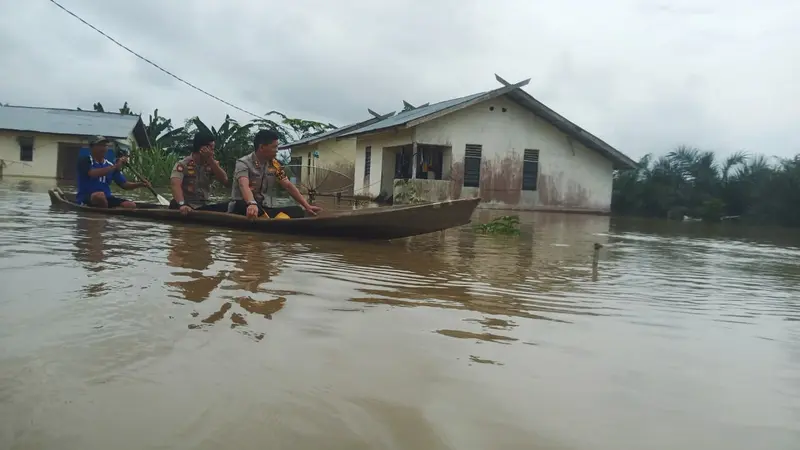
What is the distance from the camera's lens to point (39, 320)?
2391 millimetres

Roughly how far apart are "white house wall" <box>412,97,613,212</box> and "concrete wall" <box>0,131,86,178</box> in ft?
51.4

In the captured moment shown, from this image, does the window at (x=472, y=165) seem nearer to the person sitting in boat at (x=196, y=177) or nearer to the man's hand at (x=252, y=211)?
the person sitting in boat at (x=196, y=177)

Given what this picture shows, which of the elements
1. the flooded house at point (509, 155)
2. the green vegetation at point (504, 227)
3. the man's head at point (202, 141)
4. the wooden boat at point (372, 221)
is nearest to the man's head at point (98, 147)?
the man's head at point (202, 141)

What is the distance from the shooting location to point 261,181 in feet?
21.8

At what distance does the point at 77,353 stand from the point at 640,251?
652 cm

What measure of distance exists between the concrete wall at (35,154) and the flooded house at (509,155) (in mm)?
13772

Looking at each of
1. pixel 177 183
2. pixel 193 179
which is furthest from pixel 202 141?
pixel 193 179

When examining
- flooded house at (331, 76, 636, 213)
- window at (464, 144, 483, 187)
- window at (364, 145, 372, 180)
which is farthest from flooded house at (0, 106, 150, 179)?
window at (464, 144, 483, 187)

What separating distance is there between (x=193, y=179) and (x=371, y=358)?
5.81 metres

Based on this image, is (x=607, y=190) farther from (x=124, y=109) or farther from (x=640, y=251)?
(x=124, y=109)

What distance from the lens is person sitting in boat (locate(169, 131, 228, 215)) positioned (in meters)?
6.85

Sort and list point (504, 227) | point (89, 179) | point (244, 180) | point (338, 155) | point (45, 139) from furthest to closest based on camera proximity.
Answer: point (45, 139)
point (338, 155)
point (504, 227)
point (89, 179)
point (244, 180)

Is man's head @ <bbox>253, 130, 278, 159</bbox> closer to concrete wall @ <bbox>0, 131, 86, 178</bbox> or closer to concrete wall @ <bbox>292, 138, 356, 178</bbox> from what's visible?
concrete wall @ <bbox>292, 138, 356, 178</bbox>

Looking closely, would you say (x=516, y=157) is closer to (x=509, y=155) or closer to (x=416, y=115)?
(x=509, y=155)
